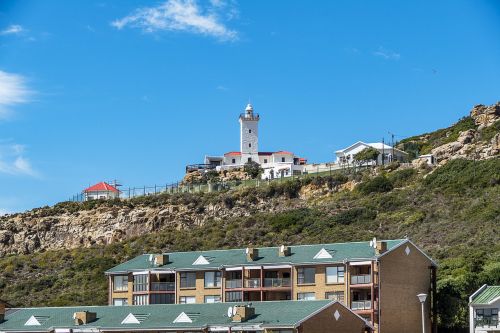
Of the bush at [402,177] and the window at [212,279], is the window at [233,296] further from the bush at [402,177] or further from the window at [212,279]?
the bush at [402,177]

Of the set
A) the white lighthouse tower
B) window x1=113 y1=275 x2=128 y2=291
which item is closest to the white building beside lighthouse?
the white lighthouse tower

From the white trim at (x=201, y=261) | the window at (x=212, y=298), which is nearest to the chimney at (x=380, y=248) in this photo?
the window at (x=212, y=298)

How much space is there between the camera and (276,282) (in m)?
82.5

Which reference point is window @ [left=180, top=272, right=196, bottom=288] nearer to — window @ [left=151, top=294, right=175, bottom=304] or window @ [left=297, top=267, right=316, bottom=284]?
window @ [left=151, top=294, right=175, bottom=304]

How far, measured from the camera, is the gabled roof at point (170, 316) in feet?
217

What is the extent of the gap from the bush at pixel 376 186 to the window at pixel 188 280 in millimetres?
48950

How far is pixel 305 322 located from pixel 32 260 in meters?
76.3

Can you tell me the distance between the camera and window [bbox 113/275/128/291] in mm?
89750

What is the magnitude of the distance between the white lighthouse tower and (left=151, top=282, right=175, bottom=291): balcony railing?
83659mm

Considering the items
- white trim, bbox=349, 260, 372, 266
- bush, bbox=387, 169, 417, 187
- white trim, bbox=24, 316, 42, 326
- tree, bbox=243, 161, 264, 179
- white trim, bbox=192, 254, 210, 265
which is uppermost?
tree, bbox=243, 161, 264, 179

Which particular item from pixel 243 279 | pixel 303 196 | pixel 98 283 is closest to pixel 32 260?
pixel 98 283

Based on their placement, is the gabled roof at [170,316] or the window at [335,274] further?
the window at [335,274]

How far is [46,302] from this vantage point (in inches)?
4213

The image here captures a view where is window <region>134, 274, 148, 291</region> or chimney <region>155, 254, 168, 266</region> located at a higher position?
chimney <region>155, 254, 168, 266</region>
